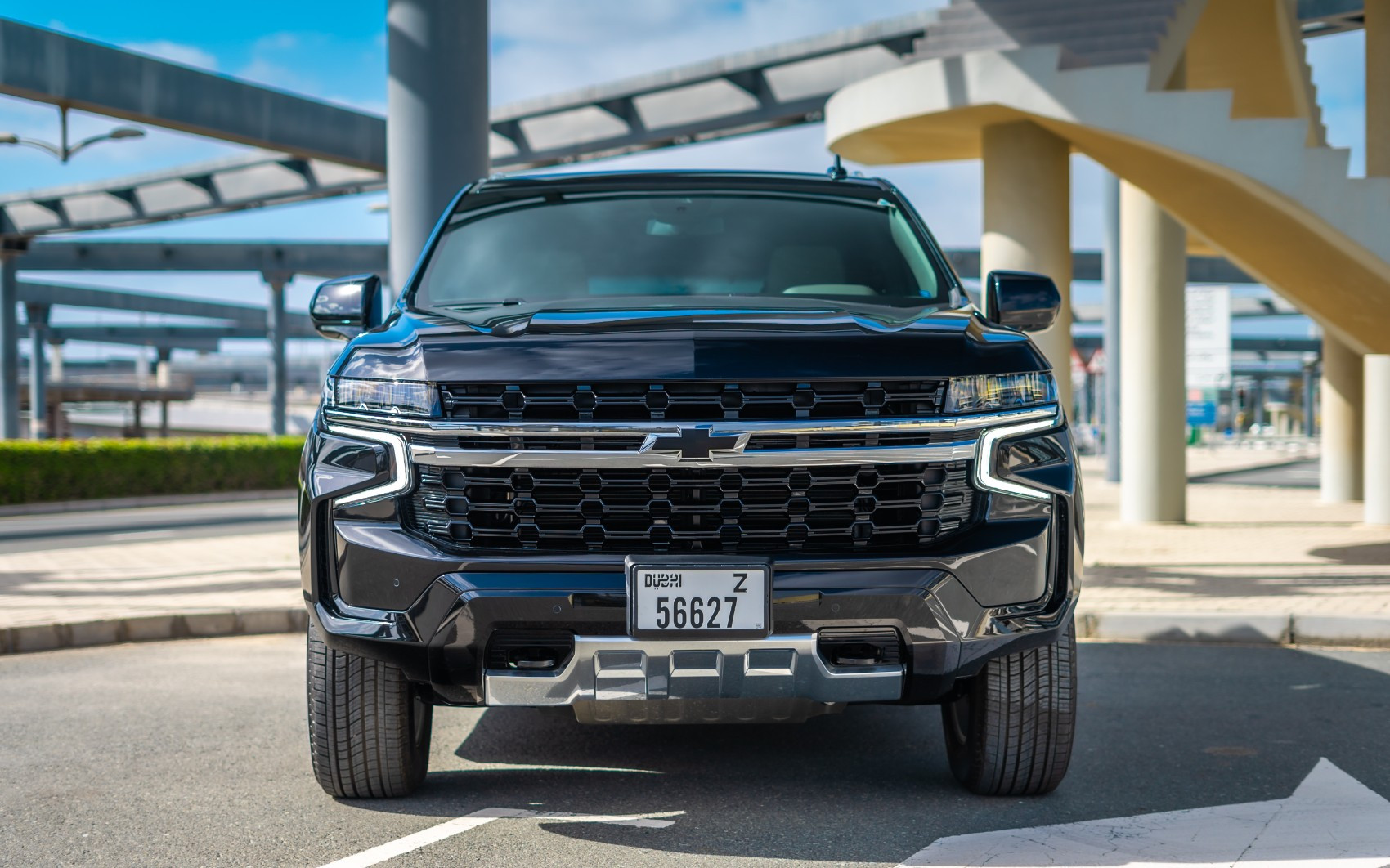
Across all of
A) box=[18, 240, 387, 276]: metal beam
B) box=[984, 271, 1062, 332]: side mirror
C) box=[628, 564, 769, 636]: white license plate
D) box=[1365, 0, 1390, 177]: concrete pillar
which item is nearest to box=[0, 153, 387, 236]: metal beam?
box=[18, 240, 387, 276]: metal beam

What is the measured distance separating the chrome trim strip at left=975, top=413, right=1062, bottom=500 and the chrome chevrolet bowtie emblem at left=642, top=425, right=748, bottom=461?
0.64 m

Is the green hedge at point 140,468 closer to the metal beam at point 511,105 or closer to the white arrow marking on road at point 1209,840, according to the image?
the metal beam at point 511,105

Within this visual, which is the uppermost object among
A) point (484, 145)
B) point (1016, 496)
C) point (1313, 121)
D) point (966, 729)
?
point (1313, 121)

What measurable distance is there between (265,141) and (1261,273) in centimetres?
1500

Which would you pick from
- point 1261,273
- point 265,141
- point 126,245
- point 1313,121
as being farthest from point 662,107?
point 126,245

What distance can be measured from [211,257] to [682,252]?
153 ft

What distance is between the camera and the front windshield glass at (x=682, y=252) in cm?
471

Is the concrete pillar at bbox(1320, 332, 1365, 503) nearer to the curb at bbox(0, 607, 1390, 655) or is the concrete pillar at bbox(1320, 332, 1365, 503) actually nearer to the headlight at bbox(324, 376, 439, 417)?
the curb at bbox(0, 607, 1390, 655)

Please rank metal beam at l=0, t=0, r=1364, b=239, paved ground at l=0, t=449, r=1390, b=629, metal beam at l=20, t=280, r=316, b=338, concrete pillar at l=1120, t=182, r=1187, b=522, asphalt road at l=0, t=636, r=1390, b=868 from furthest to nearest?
metal beam at l=20, t=280, r=316, b=338
metal beam at l=0, t=0, r=1364, b=239
concrete pillar at l=1120, t=182, r=1187, b=522
paved ground at l=0, t=449, r=1390, b=629
asphalt road at l=0, t=636, r=1390, b=868

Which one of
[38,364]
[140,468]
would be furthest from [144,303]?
[140,468]

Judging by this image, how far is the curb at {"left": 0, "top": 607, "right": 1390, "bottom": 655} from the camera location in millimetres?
7383

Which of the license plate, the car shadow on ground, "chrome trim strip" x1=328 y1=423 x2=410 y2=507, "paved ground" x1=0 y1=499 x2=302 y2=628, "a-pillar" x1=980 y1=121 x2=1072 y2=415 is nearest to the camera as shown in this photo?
→ the license plate

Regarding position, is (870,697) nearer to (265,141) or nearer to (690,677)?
(690,677)

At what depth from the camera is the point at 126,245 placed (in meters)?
45.1
